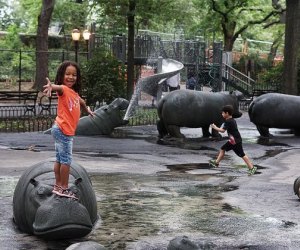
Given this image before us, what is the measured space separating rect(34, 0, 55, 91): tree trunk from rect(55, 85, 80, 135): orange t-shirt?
1052 inches

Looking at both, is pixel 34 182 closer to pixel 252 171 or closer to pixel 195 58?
pixel 252 171

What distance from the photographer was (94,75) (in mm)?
23359

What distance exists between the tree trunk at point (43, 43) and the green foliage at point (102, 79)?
34.3ft

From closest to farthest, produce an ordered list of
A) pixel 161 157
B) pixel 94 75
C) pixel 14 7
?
pixel 161 157 → pixel 94 75 → pixel 14 7

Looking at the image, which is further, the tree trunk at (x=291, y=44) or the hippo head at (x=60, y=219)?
the tree trunk at (x=291, y=44)

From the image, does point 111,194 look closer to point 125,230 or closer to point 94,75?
point 125,230

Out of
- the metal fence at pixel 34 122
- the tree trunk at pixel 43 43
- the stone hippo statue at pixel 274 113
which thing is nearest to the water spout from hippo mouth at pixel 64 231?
the stone hippo statue at pixel 274 113

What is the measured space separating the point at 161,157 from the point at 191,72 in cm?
2225

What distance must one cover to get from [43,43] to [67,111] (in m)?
28.3

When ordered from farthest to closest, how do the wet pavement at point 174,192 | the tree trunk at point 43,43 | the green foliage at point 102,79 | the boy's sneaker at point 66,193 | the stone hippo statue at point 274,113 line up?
the tree trunk at point 43,43
the green foliage at point 102,79
the stone hippo statue at point 274,113
the wet pavement at point 174,192
the boy's sneaker at point 66,193

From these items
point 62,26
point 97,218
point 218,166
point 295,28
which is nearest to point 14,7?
point 62,26

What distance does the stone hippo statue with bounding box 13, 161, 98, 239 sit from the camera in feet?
21.5

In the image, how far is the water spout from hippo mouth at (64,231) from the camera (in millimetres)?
6527

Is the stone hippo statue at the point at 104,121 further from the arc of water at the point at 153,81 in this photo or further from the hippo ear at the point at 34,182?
the hippo ear at the point at 34,182
